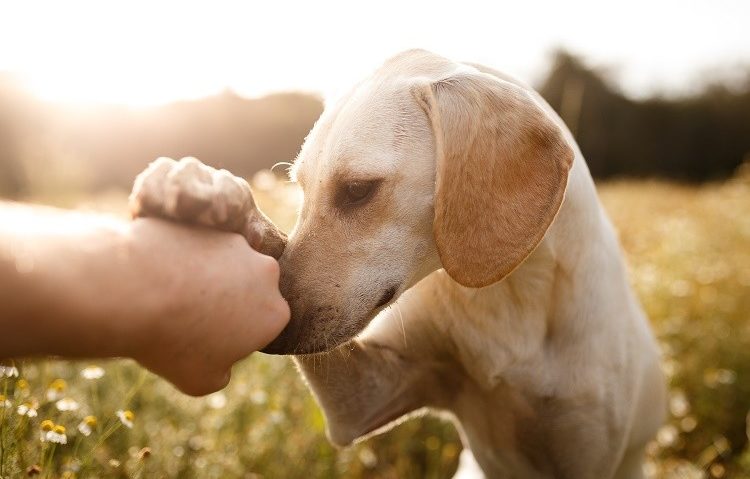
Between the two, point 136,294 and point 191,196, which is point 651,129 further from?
point 136,294

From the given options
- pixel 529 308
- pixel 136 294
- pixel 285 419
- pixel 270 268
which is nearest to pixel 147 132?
pixel 285 419

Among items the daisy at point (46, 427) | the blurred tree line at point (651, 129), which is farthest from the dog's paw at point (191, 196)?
the blurred tree line at point (651, 129)

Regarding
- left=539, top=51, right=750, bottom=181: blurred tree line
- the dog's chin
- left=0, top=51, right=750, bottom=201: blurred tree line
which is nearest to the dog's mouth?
the dog's chin

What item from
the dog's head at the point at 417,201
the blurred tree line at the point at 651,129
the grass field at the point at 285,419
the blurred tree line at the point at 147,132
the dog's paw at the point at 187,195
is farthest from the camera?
the blurred tree line at the point at 651,129

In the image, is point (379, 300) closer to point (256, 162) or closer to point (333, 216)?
point (333, 216)

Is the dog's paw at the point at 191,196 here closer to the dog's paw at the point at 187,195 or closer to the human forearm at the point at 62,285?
the dog's paw at the point at 187,195

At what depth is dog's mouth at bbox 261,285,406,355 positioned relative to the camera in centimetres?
181

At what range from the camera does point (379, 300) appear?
196cm

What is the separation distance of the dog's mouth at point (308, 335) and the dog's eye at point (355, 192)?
252mm

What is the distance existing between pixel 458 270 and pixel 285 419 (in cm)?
144

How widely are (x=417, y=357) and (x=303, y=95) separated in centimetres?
748

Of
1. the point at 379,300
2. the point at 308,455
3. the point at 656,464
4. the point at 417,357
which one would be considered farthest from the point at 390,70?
the point at 656,464

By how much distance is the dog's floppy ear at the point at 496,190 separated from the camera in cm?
189

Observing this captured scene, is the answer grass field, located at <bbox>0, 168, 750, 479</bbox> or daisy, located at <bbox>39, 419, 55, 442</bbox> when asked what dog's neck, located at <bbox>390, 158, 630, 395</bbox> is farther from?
daisy, located at <bbox>39, 419, 55, 442</bbox>
